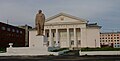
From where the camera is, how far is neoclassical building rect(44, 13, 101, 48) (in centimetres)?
9656

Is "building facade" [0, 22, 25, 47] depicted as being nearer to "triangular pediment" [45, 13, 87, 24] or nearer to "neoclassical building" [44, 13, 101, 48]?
"neoclassical building" [44, 13, 101, 48]

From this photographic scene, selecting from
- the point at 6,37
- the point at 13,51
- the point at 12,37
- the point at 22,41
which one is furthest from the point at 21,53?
the point at 22,41

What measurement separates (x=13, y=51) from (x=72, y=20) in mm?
61253

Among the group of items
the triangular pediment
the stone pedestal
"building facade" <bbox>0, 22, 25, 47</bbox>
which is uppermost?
the triangular pediment

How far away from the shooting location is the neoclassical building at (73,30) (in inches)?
3802

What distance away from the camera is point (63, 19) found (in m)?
97.9

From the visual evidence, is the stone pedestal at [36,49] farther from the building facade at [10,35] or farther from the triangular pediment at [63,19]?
the triangular pediment at [63,19]

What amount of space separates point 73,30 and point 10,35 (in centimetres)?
2493

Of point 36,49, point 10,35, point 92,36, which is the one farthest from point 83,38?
point 36,49

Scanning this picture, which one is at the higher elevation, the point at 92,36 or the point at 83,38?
the point at 92,36

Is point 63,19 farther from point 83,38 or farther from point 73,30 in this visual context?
point 83,38

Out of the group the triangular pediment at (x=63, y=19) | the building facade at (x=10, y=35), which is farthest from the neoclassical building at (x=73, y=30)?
the building facade at (x=10, y=35)

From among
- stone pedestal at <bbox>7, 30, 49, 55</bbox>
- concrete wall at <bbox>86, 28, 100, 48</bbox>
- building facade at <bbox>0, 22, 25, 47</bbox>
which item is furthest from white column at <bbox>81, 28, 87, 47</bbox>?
stone pedestal at <bbox>7, 30, 49, 55</bbox>

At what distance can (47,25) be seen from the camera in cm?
10012
